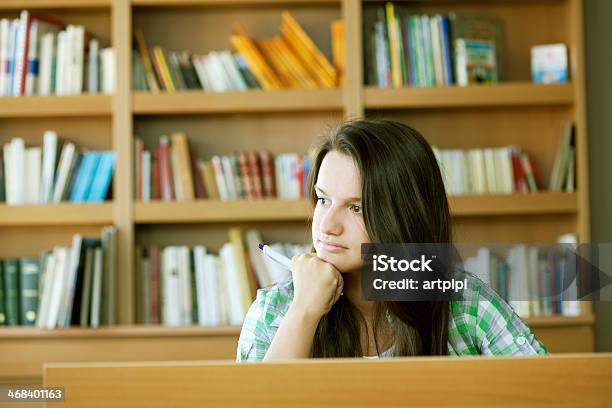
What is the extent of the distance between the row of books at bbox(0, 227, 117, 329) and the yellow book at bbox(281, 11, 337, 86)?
3.13ft

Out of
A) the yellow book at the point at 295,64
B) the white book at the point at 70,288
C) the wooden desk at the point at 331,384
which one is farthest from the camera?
the yellow book at the point at 295,64

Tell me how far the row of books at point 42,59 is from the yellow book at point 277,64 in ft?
1.82

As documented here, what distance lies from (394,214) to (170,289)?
2.25 meters

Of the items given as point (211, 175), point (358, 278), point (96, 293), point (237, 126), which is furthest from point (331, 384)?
point (237, 126)

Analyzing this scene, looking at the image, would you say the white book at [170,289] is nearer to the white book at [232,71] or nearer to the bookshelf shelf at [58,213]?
the bookshelf shelf at [58,213]

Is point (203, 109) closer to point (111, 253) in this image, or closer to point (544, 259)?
point (111, 253)

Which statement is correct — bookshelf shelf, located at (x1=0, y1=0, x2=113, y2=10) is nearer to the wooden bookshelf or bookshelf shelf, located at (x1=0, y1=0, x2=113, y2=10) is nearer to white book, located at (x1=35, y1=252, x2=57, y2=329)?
the wooden bookshelf

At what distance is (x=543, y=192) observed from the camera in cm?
338

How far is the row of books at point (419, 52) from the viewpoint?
3.36 meters

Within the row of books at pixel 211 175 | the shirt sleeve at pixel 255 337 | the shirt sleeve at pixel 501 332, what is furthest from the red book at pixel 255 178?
the shirt sleeve at pixel 501 332

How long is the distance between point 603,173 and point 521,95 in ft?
1.55

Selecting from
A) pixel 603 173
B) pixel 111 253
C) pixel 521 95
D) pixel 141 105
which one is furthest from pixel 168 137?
pixel 603 173

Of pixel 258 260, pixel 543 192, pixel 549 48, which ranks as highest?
pixel 549 48

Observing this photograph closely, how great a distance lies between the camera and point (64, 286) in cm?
321
